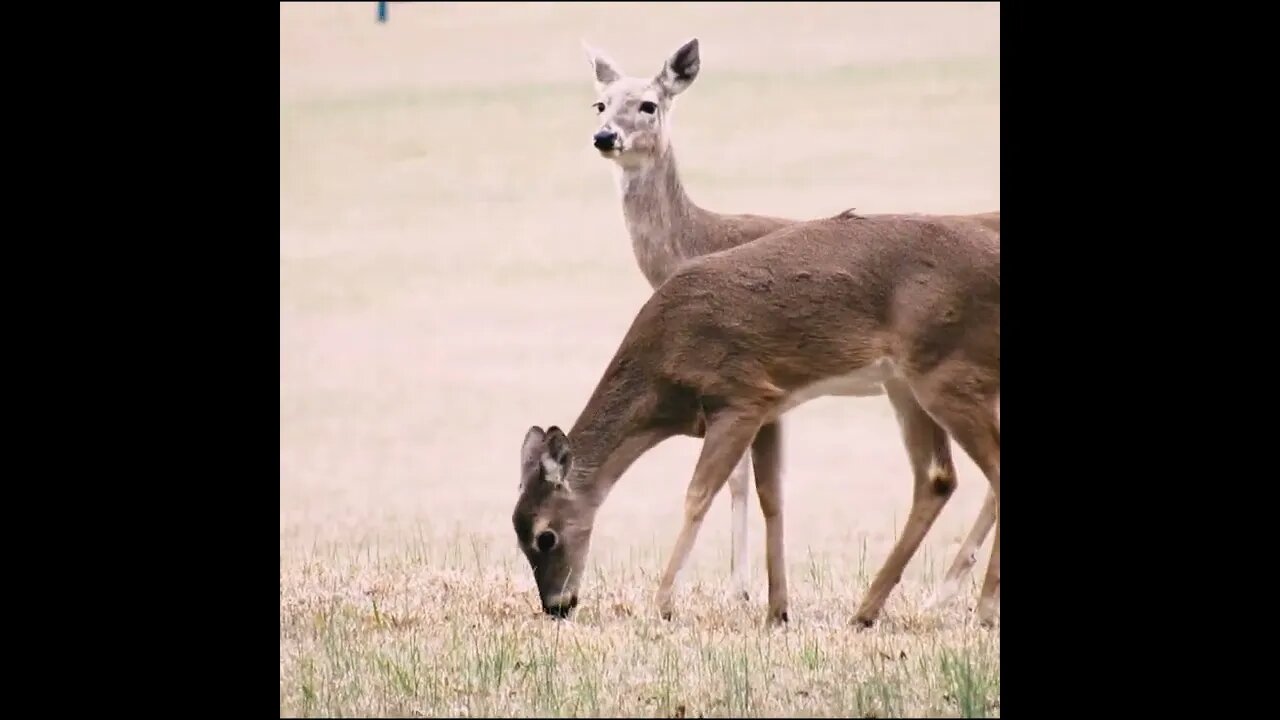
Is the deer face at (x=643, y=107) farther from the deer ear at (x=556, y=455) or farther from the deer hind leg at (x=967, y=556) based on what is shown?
the deer hind leg at (x=967, y=556)

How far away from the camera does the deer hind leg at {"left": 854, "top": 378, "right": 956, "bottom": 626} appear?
30.2ft

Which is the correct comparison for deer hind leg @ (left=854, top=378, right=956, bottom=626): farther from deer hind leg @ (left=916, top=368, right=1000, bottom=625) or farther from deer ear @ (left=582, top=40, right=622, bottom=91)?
deer ear @ (left=582, top=40, right=622, bottom=91)

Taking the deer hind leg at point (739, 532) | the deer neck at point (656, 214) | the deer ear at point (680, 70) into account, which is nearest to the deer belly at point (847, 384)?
the deer hind leg at point (739, 532)

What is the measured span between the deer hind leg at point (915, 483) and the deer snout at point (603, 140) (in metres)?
2.60

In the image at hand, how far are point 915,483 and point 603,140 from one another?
3.04 m

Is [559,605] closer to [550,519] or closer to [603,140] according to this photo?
[550,519]

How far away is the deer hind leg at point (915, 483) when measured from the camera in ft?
30.2

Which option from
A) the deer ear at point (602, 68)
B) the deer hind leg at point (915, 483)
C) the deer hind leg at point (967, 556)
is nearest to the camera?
the deer hind leg at point (915, 483)

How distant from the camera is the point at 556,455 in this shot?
370 inches

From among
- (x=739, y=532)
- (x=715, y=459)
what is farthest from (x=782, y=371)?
(x=739, y=532)
